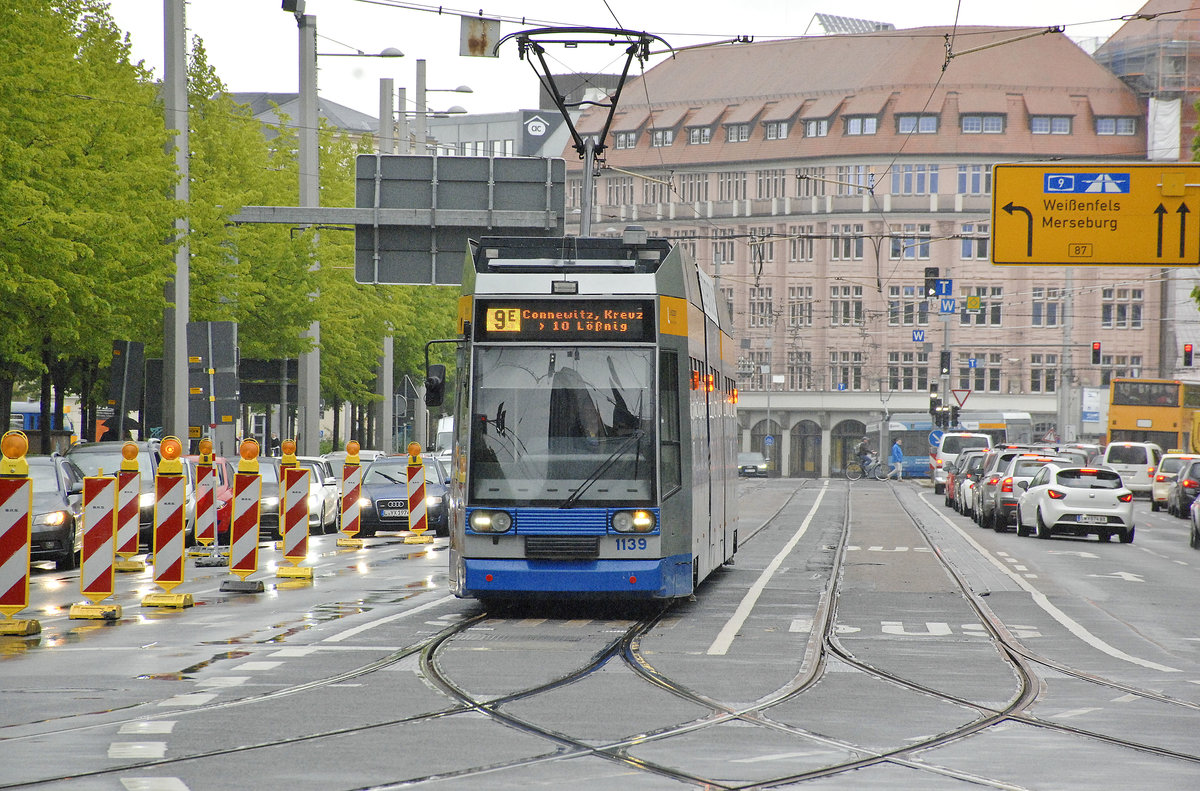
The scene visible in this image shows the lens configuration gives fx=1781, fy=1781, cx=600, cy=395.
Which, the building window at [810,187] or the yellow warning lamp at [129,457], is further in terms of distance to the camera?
the building window at [810,187]

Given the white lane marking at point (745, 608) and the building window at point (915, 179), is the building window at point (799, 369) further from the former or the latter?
the white lane marking at point (745, 608)

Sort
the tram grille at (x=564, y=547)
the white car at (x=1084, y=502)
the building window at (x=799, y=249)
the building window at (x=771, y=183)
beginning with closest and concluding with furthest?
the tram grille at (x=564, y=547) → the white car at (x=1084, y=502) → the building window at (x=799, y=249) → the building window at (x=771, y=183)

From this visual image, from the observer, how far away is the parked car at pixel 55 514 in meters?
21.8

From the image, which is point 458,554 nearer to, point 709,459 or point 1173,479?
point 709,459

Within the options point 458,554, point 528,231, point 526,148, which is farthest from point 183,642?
point 526,148

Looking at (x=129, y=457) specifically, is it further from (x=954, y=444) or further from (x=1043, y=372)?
(x=1043, y=372)

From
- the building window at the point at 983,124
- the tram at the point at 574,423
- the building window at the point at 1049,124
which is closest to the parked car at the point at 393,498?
the tram at the point at 574,423

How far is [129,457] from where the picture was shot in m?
16.8

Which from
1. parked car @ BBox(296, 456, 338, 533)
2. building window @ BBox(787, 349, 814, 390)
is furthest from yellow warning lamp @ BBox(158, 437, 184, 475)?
building window @ BBox(787, 349, 814, 390)

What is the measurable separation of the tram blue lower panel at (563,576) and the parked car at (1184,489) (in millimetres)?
33786

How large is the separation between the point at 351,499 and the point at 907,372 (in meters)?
76.1

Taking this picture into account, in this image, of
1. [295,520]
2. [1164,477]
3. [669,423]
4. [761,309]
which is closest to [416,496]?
[295,520]

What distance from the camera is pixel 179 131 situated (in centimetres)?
2802

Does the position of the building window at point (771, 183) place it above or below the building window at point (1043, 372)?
above
